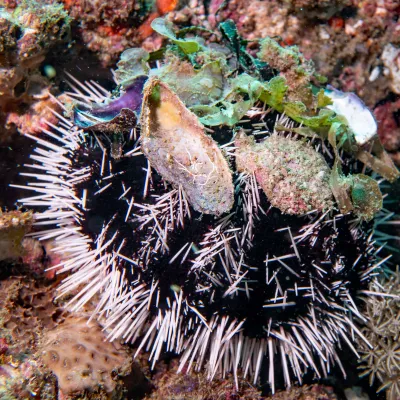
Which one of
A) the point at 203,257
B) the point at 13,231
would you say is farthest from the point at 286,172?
the point at 13,231

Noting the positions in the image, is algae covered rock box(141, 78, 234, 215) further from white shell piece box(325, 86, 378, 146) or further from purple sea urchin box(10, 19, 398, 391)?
white shell piece box(325, 86, 378, 146)

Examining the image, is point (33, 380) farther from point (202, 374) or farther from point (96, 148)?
point (96, 148)

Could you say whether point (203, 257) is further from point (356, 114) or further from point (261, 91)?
point (356, 114)

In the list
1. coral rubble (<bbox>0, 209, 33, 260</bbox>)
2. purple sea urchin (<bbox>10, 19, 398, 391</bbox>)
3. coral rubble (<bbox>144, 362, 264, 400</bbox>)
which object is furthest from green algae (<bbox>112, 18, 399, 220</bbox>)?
coral rubble (<bbox>144, 362, 264, 400</bbox>)

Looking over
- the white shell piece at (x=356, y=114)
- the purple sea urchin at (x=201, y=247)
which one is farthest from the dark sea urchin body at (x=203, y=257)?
the white shell piece at (x=356, y=114)

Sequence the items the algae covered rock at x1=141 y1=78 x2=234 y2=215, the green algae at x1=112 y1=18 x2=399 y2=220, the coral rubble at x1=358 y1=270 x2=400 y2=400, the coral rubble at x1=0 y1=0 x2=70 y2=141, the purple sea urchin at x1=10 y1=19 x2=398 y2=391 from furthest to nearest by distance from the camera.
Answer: the coral rubble at x1=358 y1=270 x2=400 y2=400, the coral rubble at x1=0 y1=0 x2=70 y2=141, the green algae at x1=112 y1=18 x2=399 y2=220, the purple sea urchin at x1=10 y1=19 x2=398 y2=391, the algae covered rock at x1=141 y1=78 x2=234 y2=215

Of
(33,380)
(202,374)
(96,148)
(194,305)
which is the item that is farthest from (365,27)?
(33,380)
